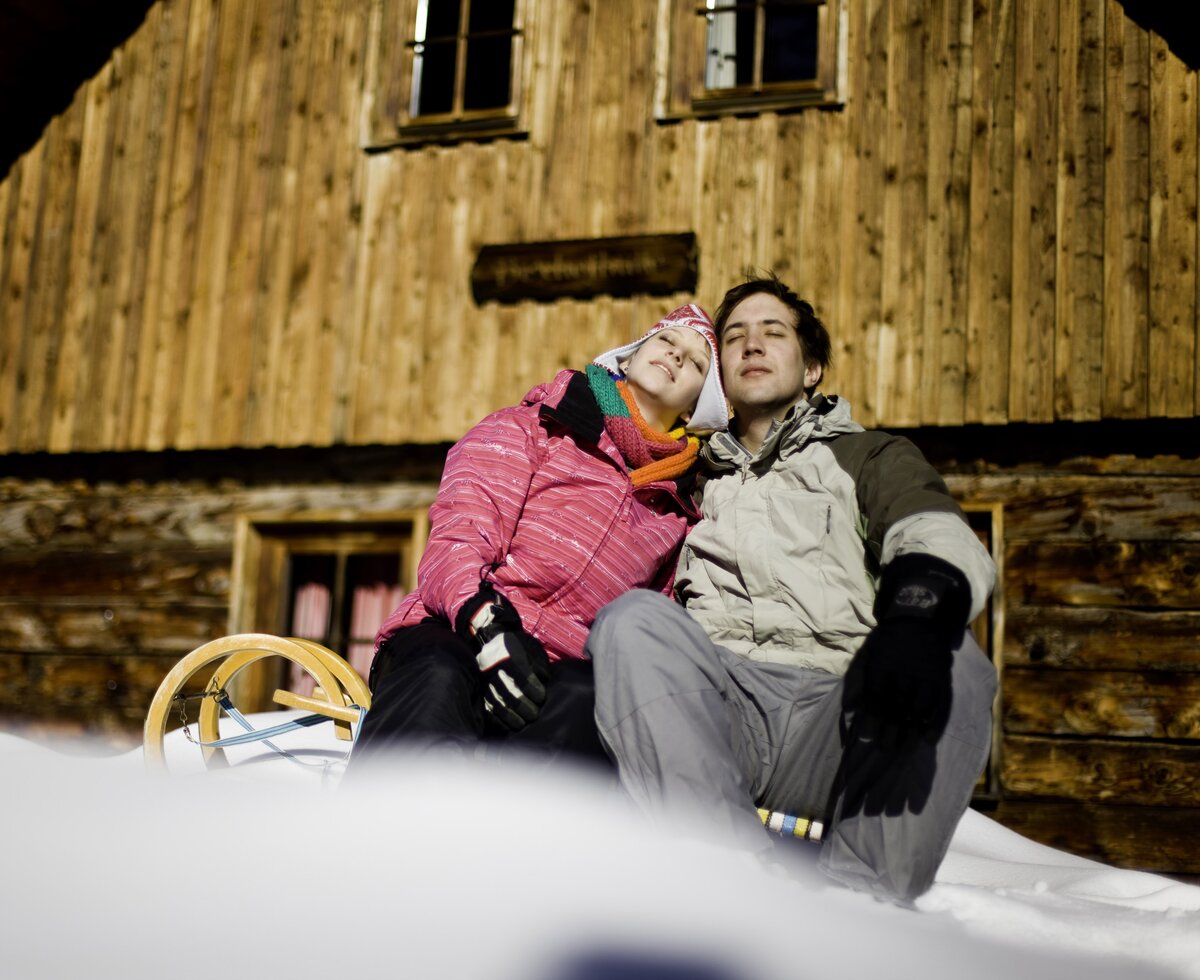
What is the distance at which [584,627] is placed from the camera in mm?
2666

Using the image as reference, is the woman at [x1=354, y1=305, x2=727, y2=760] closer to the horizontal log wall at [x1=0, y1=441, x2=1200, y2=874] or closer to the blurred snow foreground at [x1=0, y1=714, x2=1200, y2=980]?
the blurred snow foreground at [x1=0, y1=714, x2=1200, y2=980]

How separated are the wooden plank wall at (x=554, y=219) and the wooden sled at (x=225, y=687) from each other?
3175 mm

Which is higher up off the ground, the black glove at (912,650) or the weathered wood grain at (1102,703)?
the black glove at (912,650)

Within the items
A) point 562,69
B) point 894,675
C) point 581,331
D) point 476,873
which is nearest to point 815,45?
point 562,69

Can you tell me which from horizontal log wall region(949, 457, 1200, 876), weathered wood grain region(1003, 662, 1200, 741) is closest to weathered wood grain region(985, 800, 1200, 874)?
horizontal log wall region(949, 457, 1200, 876)

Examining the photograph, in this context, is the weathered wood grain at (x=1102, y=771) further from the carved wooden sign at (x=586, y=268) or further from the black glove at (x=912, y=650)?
the black glove at (x=912, y=650)

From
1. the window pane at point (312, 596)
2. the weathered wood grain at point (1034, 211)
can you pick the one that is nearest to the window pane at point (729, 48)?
the weathered wood grain at point (1034, 211)

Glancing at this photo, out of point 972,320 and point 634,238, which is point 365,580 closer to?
point 634,238

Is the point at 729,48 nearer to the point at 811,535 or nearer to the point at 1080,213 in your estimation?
the point at 1080,213

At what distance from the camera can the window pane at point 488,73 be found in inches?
255

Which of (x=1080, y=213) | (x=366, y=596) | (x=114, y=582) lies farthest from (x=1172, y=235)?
(x=114, y=582)

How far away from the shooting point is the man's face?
284cm

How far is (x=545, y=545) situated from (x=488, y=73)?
470cm

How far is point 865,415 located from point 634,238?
1.48m
